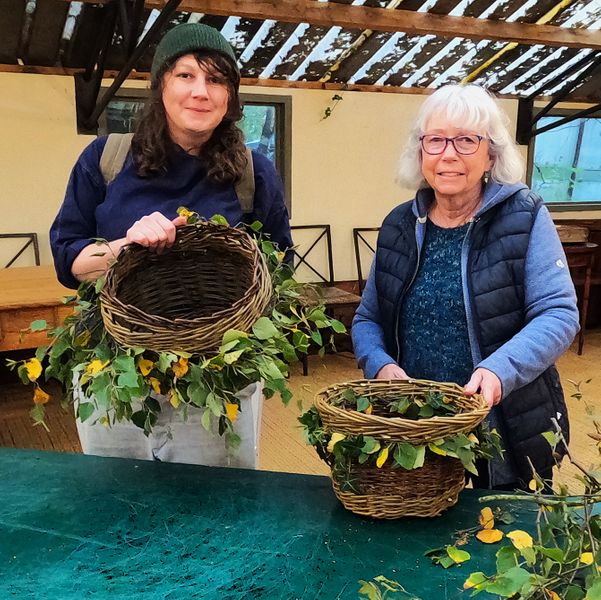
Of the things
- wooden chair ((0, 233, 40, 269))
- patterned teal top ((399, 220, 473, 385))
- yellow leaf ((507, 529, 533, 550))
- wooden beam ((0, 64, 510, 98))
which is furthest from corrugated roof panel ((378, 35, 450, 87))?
yellow leaf ((507, 529, 533, 550))

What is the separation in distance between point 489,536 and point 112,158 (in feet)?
3.55


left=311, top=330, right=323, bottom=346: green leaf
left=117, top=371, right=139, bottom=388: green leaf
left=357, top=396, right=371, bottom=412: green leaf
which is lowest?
left=357, top=396, right=371, bottom=412: green leaf

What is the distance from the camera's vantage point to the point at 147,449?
4.49 feet

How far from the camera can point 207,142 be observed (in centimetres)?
143

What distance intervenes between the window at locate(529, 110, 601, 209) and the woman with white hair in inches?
190

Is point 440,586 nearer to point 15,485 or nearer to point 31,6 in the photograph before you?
point 15,485

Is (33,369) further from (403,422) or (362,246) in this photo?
(362,246)

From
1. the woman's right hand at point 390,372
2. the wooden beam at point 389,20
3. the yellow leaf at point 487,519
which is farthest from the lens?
the wooden beam at point 389,20

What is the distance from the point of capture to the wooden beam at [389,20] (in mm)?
3568

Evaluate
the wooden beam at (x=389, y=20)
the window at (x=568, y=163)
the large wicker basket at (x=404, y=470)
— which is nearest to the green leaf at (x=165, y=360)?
the large wicker basket at (x=404, y=470)

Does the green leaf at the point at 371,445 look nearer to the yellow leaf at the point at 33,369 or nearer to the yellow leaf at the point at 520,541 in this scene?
the yellow leaf at the point at 520,541

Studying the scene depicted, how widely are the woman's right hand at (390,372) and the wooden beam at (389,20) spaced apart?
2793mm

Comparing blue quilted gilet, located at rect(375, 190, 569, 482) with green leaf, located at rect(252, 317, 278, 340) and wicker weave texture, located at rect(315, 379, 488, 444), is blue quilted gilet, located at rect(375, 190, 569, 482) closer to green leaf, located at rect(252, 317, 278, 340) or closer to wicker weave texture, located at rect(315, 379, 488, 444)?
wicker weave texture, located at rect(315, 379, 488, 444)

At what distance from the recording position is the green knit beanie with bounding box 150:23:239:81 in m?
1.29
